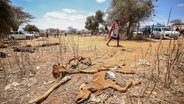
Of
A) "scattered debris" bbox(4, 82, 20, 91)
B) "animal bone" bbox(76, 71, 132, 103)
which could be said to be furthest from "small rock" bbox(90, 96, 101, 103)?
"scattered debris" bbox(4, 82, 20, 91)

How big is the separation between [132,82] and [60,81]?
5.26 feet

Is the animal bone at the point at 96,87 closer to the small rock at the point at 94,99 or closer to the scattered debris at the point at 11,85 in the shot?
the small rock at the point at 94,99

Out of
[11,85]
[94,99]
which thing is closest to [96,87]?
[94,99]

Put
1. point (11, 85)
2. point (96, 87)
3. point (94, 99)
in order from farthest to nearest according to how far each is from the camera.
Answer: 1. point (11, 85)
2. point (96, 87)
3. point (94, 99)

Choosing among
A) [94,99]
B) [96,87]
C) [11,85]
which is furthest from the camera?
[11,85]

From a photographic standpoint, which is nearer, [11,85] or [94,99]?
[94,99]

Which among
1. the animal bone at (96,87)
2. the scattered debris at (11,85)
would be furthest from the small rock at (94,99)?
the scattered debris at (11,85)

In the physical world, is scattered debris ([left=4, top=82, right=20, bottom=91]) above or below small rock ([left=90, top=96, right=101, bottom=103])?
below

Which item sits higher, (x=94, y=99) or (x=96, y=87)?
(x=96, y=87)

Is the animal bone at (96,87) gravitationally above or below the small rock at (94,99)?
above

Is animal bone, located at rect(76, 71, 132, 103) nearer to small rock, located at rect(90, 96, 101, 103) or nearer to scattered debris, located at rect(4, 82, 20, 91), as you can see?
small rock, located at rect(90, 96, 101, 103)

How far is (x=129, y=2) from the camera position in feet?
44.5

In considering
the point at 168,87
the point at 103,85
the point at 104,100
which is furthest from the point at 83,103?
the point at 168,87

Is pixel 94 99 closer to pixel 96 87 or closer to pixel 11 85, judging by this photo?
pixel 96 87
